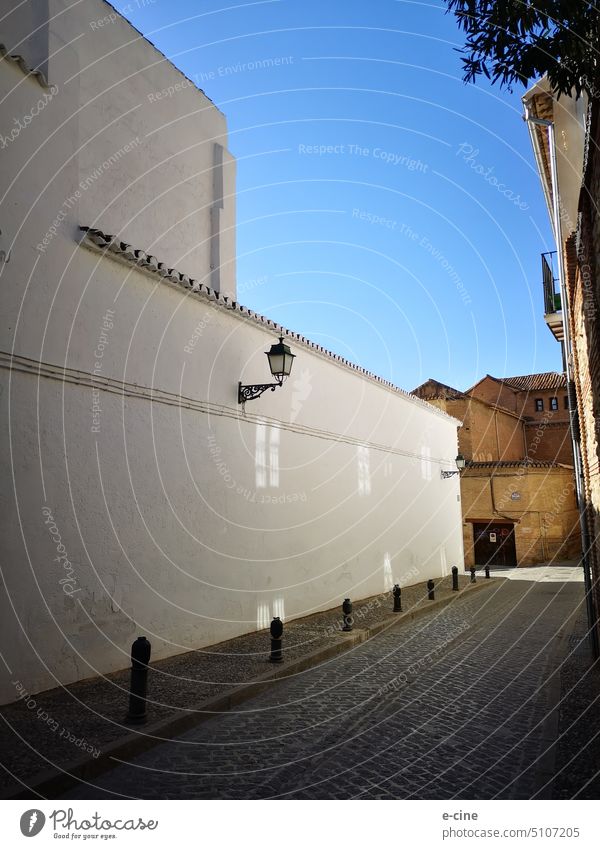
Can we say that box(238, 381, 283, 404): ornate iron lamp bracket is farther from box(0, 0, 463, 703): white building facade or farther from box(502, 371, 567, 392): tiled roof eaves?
box(502, 371, 567, 392): tiled roof eaves

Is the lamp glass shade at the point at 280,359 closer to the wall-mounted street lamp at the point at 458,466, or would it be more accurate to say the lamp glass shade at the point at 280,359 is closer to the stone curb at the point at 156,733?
the stone curb at the point at 156,733

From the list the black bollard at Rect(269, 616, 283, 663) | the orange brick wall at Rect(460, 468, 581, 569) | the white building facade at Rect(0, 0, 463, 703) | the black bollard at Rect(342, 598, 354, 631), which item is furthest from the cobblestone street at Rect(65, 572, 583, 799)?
the orange brick wall at Rect(460, 468, 581, 569)

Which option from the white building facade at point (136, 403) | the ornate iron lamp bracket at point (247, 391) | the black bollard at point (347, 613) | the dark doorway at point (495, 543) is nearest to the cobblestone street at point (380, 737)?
the black bollard at point (347, 613)

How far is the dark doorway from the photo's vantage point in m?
26.5

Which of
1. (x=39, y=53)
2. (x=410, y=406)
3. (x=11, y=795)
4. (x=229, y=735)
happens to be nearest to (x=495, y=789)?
(x=229, y=735)

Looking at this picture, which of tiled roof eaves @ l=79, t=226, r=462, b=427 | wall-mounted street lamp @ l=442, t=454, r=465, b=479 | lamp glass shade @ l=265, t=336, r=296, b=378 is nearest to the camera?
tiled roof eaves @ l=79, t=226, r=462, b=427

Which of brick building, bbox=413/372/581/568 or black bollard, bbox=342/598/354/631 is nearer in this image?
black bollard, bbox=342/598/354/631

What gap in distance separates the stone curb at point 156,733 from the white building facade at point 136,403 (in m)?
1.49

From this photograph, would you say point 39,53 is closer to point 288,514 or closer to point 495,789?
point 288,514

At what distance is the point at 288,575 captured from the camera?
10250mm

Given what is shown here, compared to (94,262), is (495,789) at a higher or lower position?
lower

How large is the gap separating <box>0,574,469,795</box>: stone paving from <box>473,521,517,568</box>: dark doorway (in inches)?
762

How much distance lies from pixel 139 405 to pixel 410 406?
1091cm

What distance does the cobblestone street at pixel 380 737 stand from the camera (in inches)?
151
